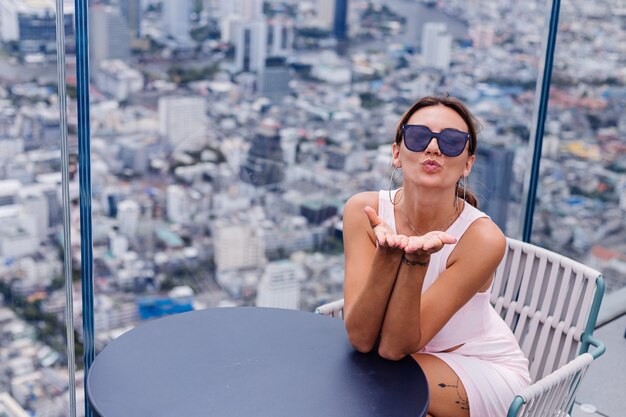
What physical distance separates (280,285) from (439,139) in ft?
6.81

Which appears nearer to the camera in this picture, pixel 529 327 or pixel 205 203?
pixel 529 327

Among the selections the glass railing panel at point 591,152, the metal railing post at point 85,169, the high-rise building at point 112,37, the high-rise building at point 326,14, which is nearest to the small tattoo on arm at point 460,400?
the metal railing post at point 85,169

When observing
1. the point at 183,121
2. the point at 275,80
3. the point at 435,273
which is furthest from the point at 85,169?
the point at 275,80

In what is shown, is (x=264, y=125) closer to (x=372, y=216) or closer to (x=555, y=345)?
(x=555, y=345)

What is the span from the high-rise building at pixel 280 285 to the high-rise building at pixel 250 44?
6.45 ft

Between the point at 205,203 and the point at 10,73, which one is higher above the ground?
the point at 10,73

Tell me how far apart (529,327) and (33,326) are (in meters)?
1.66

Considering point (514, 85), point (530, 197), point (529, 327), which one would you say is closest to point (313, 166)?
point (514, 85)

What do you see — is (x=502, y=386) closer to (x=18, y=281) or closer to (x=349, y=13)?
(x=18, y=281)

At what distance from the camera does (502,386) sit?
2027 millimetres

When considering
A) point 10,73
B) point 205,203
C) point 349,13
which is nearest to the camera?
point 10,73

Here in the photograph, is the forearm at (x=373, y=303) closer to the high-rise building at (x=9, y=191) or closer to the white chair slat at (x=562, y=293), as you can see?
the white chair slat at (x=562, y=293)

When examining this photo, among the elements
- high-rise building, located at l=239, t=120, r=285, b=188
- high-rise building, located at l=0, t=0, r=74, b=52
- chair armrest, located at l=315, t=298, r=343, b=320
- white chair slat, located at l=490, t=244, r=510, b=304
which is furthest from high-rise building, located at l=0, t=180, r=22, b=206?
high-rise building, located at l=239, t=120, r=285, b=188

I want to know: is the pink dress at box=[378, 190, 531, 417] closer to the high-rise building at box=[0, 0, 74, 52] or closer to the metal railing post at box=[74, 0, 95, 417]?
the metal railing post at box=[74, 0, 95, 417]
